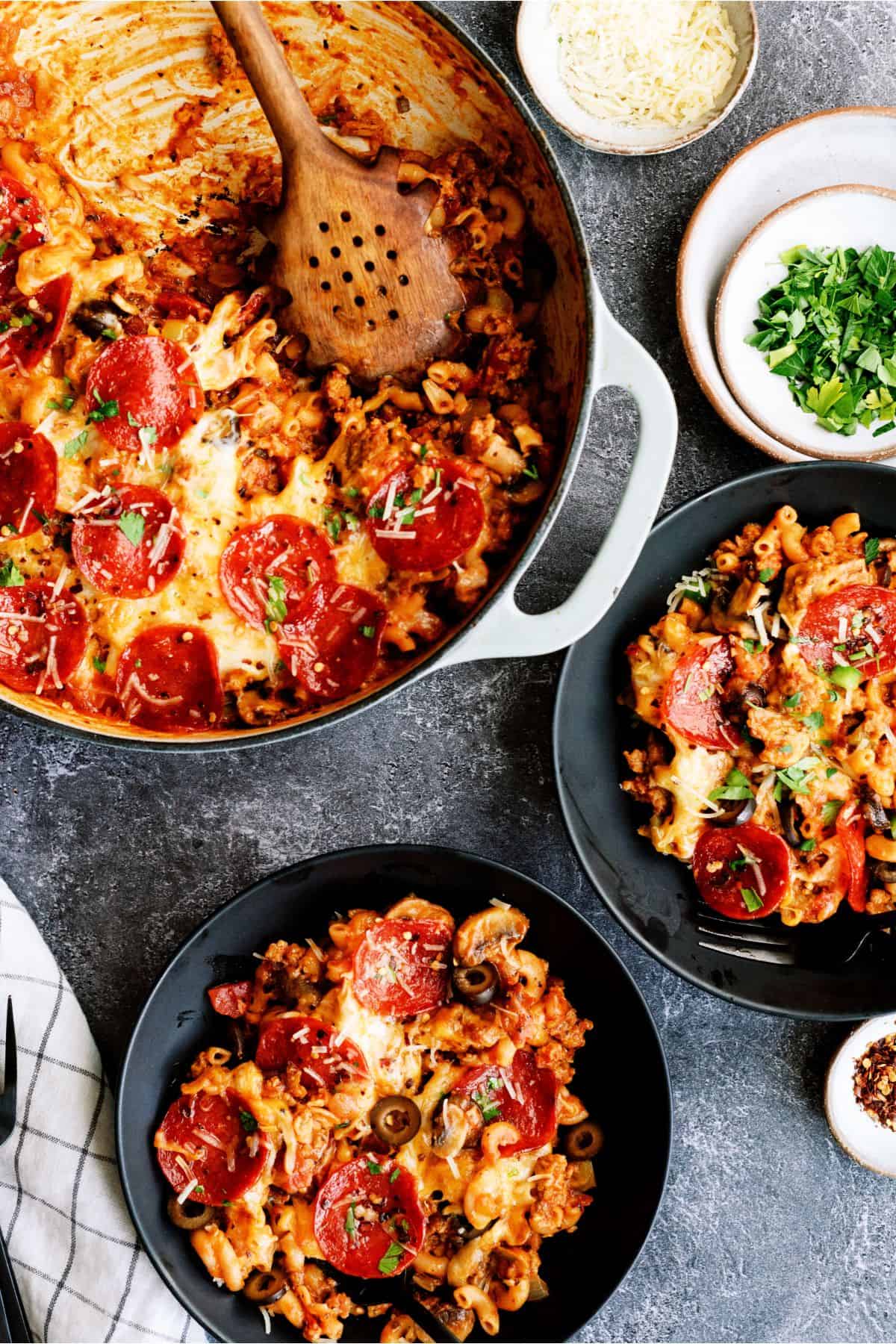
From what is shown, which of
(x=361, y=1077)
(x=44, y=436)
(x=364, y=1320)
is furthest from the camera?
(x=364, y=1320)

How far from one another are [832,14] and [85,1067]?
3636 mm

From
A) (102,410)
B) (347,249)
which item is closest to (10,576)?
(102,410)

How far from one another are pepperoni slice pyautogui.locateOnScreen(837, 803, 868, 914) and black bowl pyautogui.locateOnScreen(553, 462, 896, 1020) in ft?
0.43

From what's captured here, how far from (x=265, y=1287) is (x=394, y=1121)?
0.55 metres

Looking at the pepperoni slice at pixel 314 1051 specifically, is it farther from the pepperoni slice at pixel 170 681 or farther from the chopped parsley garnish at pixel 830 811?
the chopped parsley garnish at pixel 830 811

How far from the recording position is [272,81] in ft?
7.73

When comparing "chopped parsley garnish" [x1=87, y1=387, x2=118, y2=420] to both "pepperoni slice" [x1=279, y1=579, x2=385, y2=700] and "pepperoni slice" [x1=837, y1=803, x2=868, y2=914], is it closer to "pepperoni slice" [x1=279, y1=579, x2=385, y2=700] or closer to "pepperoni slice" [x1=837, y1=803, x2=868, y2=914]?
"pepperoni slice" [x1=279, y1=579, x2=385, y2=700]

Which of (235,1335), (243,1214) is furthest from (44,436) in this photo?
(235,1335)

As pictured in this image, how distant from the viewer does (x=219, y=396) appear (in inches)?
100

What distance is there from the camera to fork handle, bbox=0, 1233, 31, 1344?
2.84 m

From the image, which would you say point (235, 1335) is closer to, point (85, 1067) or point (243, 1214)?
point (243, 1214)

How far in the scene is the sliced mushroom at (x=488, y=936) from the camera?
8.86ft

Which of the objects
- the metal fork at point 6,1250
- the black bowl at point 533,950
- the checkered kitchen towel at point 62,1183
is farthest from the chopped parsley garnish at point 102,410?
the metal fork at point 6,1250

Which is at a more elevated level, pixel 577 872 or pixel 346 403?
pixel 346 403
